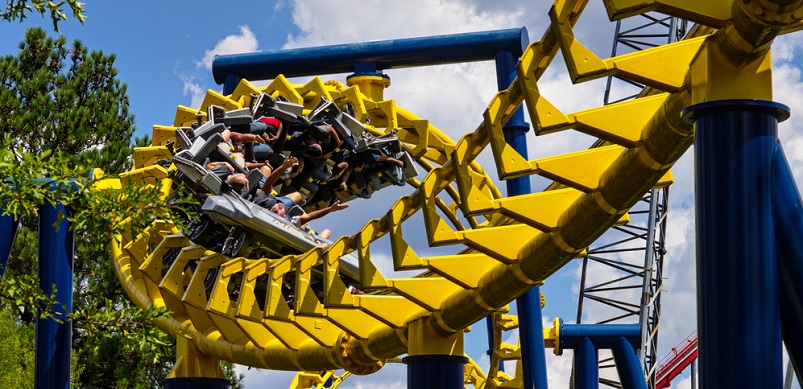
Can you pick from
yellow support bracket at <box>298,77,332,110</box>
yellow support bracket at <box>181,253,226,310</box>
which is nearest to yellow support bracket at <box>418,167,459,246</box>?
yellow support bracket at <box>181,253,226,310</box>

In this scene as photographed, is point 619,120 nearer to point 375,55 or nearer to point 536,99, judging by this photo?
point 536,99

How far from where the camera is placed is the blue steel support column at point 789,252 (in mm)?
3594

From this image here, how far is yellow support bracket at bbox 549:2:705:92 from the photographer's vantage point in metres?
4.09

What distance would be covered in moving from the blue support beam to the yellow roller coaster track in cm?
42

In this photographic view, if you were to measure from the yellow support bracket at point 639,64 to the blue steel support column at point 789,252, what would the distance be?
550 millimetres

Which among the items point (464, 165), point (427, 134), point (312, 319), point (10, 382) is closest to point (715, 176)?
point (464, 165)

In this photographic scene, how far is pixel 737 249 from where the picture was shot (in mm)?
3521

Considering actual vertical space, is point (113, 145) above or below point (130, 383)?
above

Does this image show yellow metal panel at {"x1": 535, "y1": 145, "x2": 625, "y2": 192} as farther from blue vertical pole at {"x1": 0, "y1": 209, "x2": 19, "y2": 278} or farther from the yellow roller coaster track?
blue vertical pole at {"x1": 0, "y1": 209, "x2": 19, "y2": 278}

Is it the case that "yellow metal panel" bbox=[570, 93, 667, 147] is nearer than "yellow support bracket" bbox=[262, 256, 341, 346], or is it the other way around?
"yellow metal panel" bbox=[570, 93, 667, 147]

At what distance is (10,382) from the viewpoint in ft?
53.6

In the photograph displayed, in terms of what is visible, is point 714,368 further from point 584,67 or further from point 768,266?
point 584,67

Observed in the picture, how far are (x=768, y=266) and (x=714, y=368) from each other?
12.3 inches

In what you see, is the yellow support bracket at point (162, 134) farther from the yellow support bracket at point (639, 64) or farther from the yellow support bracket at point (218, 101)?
the yellow support bracket at point (639, 64)
